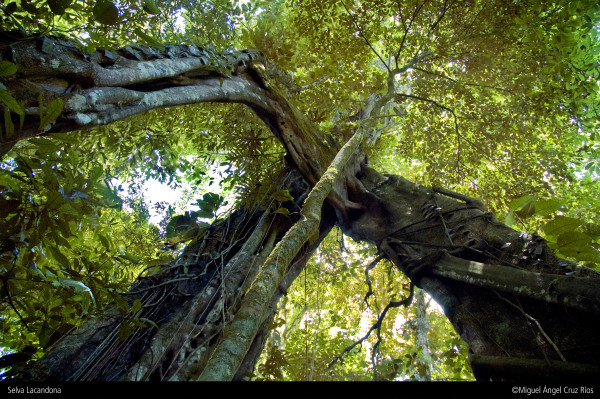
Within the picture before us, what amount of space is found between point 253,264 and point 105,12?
6.55 ft

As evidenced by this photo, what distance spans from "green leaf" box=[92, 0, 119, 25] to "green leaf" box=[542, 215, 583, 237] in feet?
8.81

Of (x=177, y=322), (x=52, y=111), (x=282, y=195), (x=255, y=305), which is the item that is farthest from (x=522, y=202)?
(x=52, y=111)

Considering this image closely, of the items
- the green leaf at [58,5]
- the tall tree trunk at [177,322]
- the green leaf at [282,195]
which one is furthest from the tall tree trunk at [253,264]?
the green leaf at [282,195]

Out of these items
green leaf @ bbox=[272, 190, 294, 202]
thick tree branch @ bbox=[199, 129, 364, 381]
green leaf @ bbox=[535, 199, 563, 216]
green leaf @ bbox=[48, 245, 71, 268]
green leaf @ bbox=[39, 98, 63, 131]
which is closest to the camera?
thick tree branch @ bbox=[199, 129, 364, 381]

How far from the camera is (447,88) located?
5.56m

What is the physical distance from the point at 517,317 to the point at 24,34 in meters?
3.26

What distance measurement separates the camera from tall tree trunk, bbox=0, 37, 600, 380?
5.55ft

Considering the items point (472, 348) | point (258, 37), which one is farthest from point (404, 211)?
point (258, 37)

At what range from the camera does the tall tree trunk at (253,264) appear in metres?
1.69

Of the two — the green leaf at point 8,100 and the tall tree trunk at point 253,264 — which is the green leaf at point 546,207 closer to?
the tall tree trunk at point 253,264

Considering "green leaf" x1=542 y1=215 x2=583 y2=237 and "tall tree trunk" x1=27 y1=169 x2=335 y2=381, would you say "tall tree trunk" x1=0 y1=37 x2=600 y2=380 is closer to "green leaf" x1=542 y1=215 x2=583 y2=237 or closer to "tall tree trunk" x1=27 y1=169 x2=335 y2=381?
"tall tree trunk" x1=27 y1=169 x2=335 y2=381

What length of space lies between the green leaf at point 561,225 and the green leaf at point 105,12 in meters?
2.68

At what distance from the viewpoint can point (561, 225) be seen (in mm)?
1978

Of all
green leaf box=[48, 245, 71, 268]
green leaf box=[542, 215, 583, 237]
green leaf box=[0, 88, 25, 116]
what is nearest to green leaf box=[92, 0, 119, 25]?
green leaf box=[0, 88, 25, 116]
